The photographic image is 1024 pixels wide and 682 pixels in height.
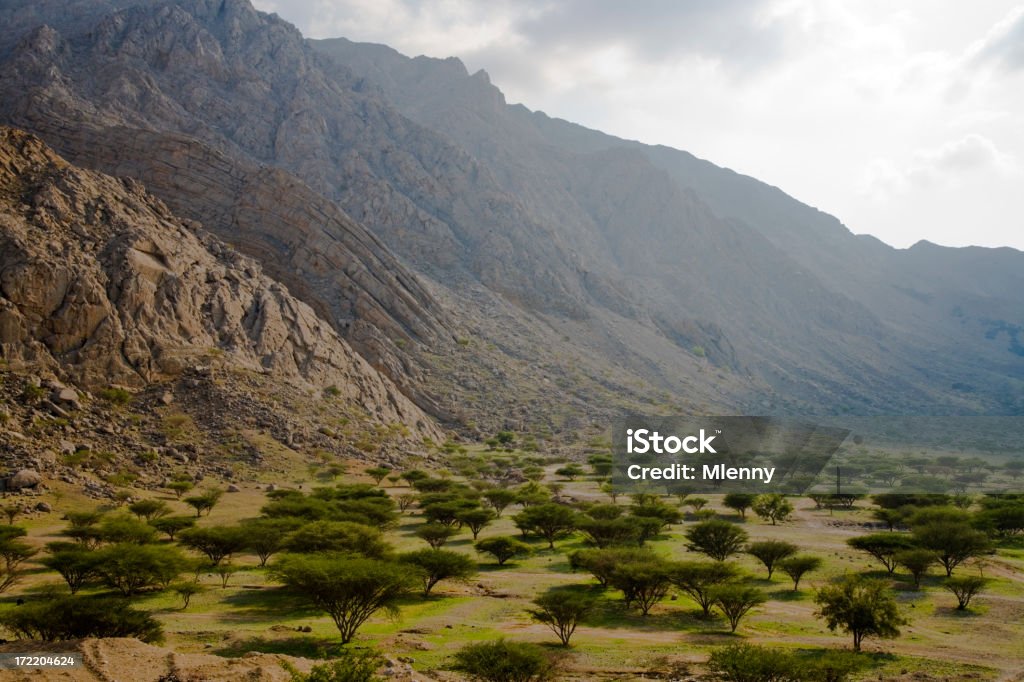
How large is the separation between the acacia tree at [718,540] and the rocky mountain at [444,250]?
49480 millimetres

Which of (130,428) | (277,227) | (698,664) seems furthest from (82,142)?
(698,664)

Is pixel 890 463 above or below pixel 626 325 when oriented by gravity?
below

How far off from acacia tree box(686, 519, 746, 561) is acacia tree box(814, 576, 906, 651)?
12.3m

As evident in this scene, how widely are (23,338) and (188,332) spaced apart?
12880 millimetres

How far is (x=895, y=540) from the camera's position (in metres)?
33.3

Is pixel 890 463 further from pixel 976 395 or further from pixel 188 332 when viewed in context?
pixel 976 395

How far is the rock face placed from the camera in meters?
51.9

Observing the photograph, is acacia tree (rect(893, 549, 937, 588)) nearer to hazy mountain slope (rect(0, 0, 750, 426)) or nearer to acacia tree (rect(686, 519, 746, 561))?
acacia tree (rect(686, 519, 746, 561))

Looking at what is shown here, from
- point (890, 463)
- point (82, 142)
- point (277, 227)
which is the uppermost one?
point (82, 142)

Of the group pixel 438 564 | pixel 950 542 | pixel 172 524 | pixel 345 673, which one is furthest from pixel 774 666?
pixel 172 524

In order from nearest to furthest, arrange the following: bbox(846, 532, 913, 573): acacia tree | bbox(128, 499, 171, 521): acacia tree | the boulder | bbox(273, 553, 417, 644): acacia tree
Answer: bbox(273, 553, 417, 644): acacia tree → bbox(846, 532, 913, 573): acacia tree → bbox(128, 499, 171, 521): acacia tree → the boulder

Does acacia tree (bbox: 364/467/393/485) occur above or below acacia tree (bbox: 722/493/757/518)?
above

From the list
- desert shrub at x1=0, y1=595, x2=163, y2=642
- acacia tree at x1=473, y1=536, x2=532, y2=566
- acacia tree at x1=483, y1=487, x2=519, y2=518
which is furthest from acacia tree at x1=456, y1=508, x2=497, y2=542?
desert shrub at x1=0, y1=595, x2=163, y2=642

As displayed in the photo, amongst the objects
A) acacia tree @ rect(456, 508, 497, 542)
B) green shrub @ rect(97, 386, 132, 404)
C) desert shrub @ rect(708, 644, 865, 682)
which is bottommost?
acacia tree @ rect(456, 508, 497, 542)
